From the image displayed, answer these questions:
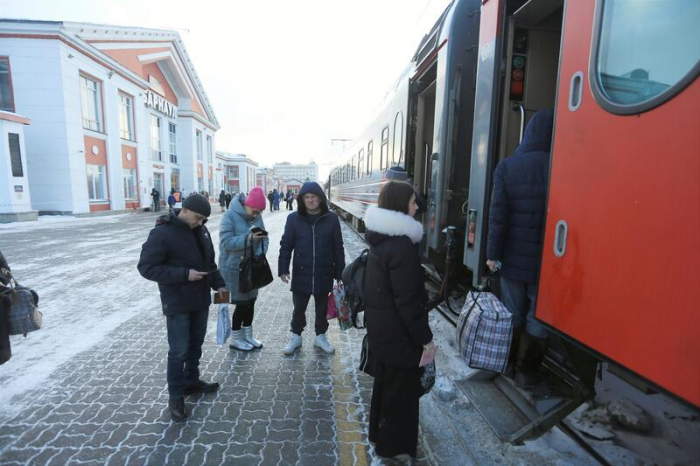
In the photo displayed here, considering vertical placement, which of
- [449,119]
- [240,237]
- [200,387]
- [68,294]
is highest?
[449,119]

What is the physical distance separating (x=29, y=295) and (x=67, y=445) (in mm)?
1048

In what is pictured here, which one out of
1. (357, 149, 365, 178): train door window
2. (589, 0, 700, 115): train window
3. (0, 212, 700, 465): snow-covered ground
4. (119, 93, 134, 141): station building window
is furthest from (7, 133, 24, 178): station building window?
(589, 0, 700, 115): train window

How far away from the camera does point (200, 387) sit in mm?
3295

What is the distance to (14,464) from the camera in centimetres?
243

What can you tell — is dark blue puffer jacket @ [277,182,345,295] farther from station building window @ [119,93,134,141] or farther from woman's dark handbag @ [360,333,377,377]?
station building window @ [119,93,134,141]

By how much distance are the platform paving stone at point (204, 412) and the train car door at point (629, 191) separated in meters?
1.52

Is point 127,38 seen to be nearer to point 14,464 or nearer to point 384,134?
point 384,134

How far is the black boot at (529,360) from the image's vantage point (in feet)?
9.29

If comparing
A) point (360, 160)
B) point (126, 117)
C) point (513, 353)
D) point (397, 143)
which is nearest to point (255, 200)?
point (513, 353)

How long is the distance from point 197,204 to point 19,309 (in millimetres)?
1306

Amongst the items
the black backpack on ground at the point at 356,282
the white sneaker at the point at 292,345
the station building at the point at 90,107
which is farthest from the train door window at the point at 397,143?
the station building at the point at 90,107

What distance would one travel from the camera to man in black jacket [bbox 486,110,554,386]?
269 cm

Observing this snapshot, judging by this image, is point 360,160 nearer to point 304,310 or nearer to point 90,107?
point 304,310

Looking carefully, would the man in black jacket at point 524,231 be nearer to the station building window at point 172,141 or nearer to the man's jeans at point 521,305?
the man's jeans at point 521,305
